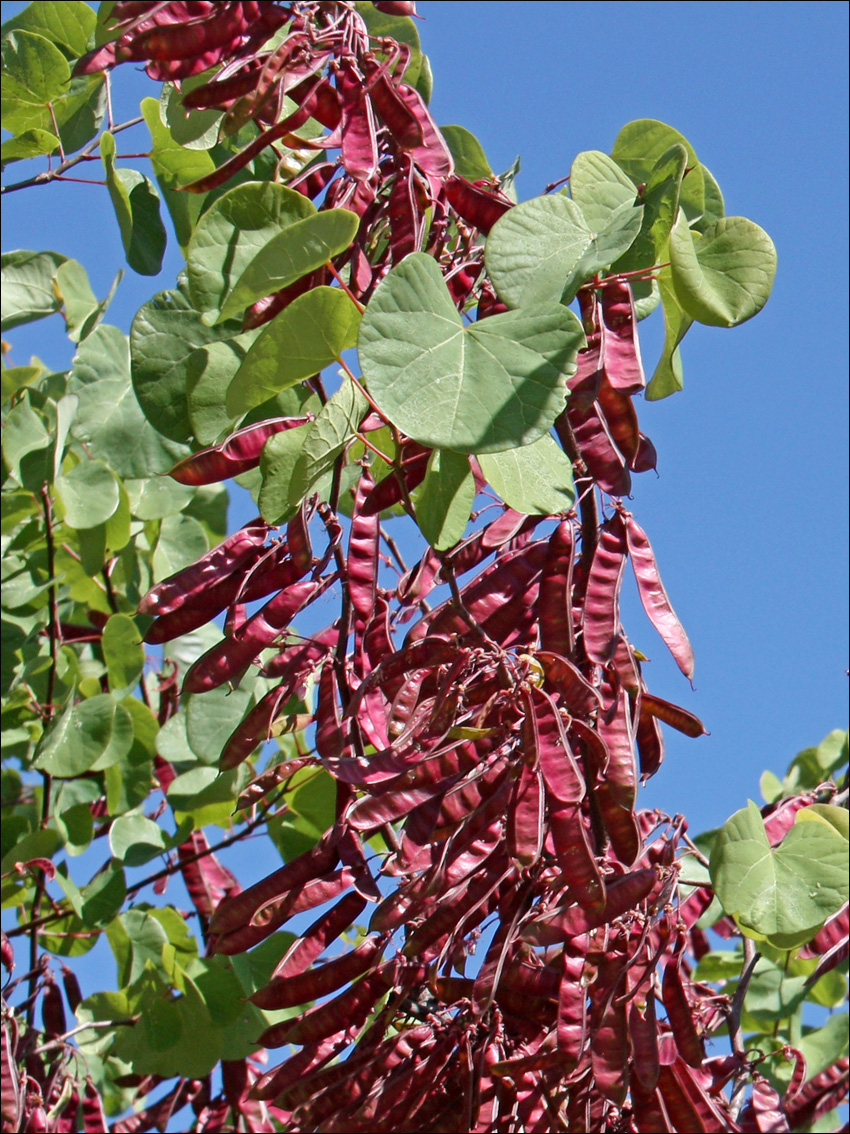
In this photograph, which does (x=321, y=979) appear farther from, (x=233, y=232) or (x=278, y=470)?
(x=233, y=232)

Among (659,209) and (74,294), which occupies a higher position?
(74,294)

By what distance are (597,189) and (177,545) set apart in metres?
1.77

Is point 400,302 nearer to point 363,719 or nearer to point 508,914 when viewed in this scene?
point 363,719

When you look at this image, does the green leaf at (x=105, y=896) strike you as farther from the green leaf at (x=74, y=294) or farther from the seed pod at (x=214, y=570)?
the green leaf at (x=74, y=294)

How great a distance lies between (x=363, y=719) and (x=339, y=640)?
112 millimetres

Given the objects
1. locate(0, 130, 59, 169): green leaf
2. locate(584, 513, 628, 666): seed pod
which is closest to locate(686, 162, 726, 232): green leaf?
locate(584, 513, 628, 666): seed pod

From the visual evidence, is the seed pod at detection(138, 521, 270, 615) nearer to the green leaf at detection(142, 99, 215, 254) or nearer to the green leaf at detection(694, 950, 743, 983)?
the green leaf at detection(142, 99, 215, 254)

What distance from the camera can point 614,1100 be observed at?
133cm

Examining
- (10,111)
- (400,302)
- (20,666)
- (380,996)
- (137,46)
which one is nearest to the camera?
(400,302)

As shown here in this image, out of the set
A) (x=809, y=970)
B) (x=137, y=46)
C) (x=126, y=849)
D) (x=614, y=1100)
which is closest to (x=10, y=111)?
(x=137, y=46)

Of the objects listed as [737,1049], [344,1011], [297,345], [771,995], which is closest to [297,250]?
[297,345]

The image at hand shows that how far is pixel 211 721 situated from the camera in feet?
7.03

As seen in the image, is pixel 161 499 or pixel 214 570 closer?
pixel 214 570

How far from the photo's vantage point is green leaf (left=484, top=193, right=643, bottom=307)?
131 cm
